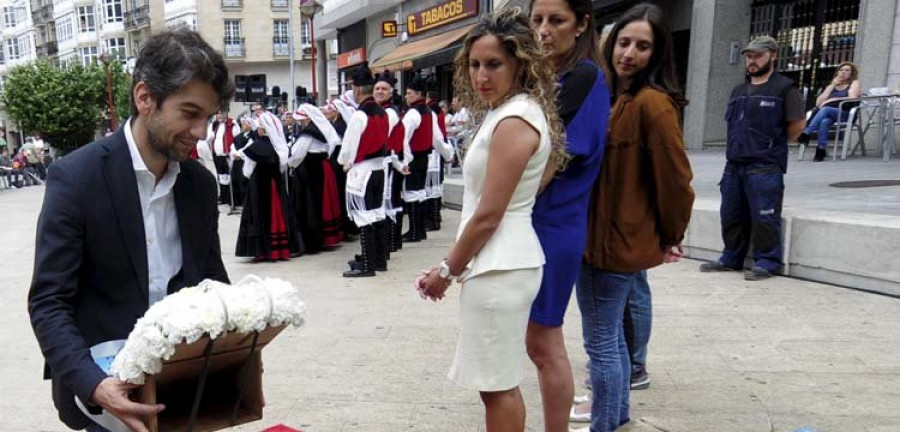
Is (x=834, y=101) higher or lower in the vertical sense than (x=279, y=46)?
lower

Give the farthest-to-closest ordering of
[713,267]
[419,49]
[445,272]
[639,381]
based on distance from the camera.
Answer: [419,49], [713,267], [639,381], [445,272]

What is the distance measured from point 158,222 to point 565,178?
1379 mm

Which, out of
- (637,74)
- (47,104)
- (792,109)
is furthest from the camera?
(47,104)

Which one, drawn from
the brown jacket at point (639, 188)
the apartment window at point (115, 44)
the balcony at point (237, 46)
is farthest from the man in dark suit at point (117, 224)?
the apartment window at point (115, 44)

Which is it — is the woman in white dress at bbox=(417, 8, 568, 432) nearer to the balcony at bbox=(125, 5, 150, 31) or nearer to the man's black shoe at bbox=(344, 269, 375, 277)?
the man's black shoe at bbox=(344, 269, 375, 277)

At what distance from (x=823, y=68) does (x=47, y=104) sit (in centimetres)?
4323

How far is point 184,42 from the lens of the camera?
1.61 m

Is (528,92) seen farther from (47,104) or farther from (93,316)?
(47,104)

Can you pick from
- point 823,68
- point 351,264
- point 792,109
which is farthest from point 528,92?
point 823,68

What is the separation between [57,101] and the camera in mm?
40312

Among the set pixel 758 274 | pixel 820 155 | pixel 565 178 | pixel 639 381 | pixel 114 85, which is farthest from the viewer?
pixel 114 85

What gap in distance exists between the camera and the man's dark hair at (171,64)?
61.7 inches

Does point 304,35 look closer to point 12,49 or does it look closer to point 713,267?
point 713,267

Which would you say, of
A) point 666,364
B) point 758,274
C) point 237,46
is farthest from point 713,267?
point 237,46
